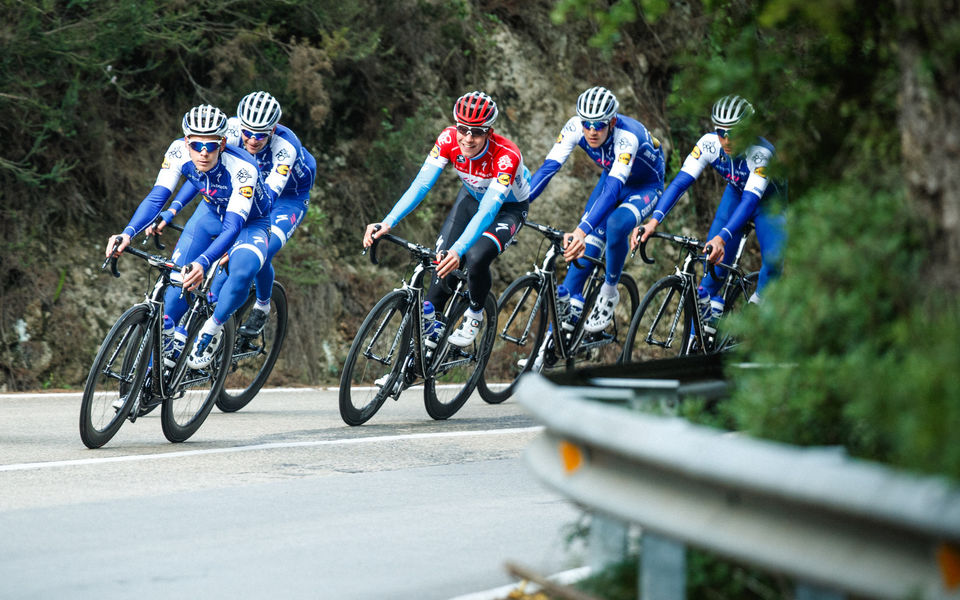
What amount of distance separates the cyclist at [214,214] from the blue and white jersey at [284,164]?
60 centimetres

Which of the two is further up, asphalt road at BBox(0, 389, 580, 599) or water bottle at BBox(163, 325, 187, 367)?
water bottle at BBox(163, 325, 187, 367)

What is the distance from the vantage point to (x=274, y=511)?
6.70 meters

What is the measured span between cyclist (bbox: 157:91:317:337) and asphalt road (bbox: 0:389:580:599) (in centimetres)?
122

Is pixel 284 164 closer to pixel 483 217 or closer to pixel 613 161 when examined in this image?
pixel 483 217

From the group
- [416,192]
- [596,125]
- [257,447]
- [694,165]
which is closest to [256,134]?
[416,192]

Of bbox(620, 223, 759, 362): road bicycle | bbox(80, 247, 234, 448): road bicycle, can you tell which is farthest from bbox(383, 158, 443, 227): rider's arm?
bbox(620, 223, 759, 362): road bicycle

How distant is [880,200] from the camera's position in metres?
3.72

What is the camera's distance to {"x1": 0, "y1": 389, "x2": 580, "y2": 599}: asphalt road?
17.3ft

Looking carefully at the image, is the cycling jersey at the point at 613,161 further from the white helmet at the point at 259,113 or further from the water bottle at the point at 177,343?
the water bottle at the point at 177,343

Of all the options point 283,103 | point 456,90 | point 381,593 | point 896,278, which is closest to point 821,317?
point 896,278

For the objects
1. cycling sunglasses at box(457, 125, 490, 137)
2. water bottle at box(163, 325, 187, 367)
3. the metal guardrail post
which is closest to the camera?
the metal guardrail post

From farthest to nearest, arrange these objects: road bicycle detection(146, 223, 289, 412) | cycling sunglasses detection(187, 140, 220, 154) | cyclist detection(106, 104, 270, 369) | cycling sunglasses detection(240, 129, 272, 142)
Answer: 1. cycling sunglasses detection(240, 129, 272, 142)
2. road bicycle detection(146, 223, 289, 412)
3. cycling sunglasses detection(187, 140, 220, 154)
4. cyclist detection(106, 104, 270, 369)

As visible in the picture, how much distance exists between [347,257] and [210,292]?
7.18 meters

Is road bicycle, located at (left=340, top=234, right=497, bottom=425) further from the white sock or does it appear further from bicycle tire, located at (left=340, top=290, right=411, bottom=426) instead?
the white sock
